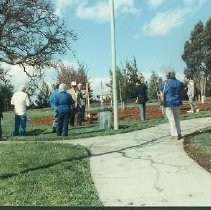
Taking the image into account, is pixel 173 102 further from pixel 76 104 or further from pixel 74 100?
pixel 76 104

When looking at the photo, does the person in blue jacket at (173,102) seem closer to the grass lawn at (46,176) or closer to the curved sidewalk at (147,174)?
the curved sidewalk at (147,174)

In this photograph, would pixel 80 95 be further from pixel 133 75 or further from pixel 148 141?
pixel 133 75

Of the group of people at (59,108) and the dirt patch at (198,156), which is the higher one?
the group of people at (59,108)

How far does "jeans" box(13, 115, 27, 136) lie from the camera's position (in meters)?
20.8

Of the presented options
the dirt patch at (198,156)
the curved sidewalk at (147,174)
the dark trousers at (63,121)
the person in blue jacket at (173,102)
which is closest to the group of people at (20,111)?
the dark trousers at (63,121)

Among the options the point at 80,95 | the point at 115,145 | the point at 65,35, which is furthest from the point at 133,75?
the point at 115,145

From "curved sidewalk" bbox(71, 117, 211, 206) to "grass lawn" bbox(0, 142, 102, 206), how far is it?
242 millimetres

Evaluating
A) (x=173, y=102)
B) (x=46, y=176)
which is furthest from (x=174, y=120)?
(x=46, y=176)

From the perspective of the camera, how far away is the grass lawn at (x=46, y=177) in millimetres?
8852

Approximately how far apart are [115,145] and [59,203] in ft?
21.6

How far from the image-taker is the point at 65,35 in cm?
2886

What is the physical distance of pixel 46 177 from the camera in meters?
10.5

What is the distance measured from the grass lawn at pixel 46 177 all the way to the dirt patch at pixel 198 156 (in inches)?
82.3

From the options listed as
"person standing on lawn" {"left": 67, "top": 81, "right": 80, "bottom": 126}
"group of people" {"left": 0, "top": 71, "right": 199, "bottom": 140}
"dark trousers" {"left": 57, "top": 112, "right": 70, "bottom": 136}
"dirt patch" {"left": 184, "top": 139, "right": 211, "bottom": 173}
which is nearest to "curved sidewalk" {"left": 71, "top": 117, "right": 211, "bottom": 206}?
"dirt patch" {"left": 184, "top": 139, "right": 211, "bottom": 173}
